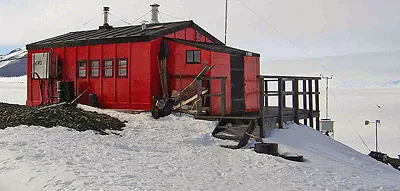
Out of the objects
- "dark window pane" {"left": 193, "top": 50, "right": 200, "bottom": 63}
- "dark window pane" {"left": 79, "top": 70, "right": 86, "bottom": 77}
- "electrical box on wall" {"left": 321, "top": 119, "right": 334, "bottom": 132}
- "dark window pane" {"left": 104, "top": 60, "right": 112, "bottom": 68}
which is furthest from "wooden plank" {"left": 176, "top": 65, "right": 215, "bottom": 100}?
"electrical box on wall" {"left": 321, "top": 119, "right": 334, "bottom": 132}

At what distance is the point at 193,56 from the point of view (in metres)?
14.6

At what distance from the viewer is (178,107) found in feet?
46.5

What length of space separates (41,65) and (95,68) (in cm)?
295

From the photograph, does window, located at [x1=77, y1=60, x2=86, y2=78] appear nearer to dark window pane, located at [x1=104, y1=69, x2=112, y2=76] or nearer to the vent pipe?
dark window pane, located at [x1=104, y1=69, x2=112, y2=76]

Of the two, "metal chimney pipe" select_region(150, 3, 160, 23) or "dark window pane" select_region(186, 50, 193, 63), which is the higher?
"metal chimney pipe" select_region(150, 3, 160, 23)

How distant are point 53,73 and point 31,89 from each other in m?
2.05

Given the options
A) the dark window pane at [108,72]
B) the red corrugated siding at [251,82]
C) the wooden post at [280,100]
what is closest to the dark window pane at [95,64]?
the dark window pane at [108,72]

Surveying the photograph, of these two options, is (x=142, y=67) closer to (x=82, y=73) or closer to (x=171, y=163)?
(x=82, y=73)

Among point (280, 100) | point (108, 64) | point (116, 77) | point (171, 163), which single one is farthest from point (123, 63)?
point (171, 163)

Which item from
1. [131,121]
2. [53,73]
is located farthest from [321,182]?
[53,73]

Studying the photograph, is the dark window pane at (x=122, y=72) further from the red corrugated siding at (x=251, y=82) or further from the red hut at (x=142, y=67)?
the red corrugated siding at (x=251, y=82)

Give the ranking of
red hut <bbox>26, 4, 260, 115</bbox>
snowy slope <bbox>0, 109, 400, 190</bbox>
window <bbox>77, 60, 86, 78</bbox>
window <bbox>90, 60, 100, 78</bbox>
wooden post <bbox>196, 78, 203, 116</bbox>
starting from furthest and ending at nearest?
window <bbox>77, 60, 86, 78</bbox>
window <bbox>90, 60, 100, 78</bbox>
red hut <bbox>26, 4, 260, 115</bbox>
wooden post <bbox>196, 78, 203, 116</bbox>
snowy slope <bbox>0, 109, 400, 190</bbox>

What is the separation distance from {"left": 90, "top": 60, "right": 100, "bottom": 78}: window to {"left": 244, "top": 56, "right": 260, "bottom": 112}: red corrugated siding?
5705 mm

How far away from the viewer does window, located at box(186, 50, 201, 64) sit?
1452 cm
